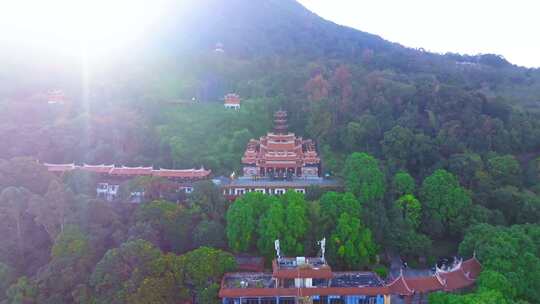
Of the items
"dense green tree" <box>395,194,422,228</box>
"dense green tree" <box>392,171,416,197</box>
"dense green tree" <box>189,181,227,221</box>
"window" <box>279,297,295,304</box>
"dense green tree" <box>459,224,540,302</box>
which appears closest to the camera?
"dense green tree" <box>459,224,540,302</box>

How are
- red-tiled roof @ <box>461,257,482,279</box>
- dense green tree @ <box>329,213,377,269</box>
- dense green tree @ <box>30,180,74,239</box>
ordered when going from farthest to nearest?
1. dense green tree @ <box>30,180,74,239</box>
2. dense green tree @ <box>329,213,377,269</box>
3. red-tiled roof @ <box>461,257,482,279</box>

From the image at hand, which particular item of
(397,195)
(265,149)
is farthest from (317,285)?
(265,149)

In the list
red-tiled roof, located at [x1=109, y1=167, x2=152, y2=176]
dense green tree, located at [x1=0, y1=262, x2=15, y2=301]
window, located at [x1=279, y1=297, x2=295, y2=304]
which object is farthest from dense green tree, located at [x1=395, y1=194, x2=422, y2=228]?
dense green tree, located at [x1=0, y1=262, x2=15, y2=301]

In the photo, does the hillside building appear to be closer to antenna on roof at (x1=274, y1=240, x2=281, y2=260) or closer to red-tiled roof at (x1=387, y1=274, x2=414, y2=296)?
antenna on roof at (x1=274, y1=240, x2=281, y2=260)

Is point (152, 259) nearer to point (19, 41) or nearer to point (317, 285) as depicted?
point (317, 285)

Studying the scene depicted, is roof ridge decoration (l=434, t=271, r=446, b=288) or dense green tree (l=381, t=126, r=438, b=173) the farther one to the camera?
dense green tree (l=381, t=126, r=438, b=173)

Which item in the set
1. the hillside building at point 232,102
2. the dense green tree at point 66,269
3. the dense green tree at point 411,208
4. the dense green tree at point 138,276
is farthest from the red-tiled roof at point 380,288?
the hillside building at point 232,102

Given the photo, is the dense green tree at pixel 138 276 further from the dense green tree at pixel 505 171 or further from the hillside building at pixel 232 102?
the hillside building at pixel 232 102
